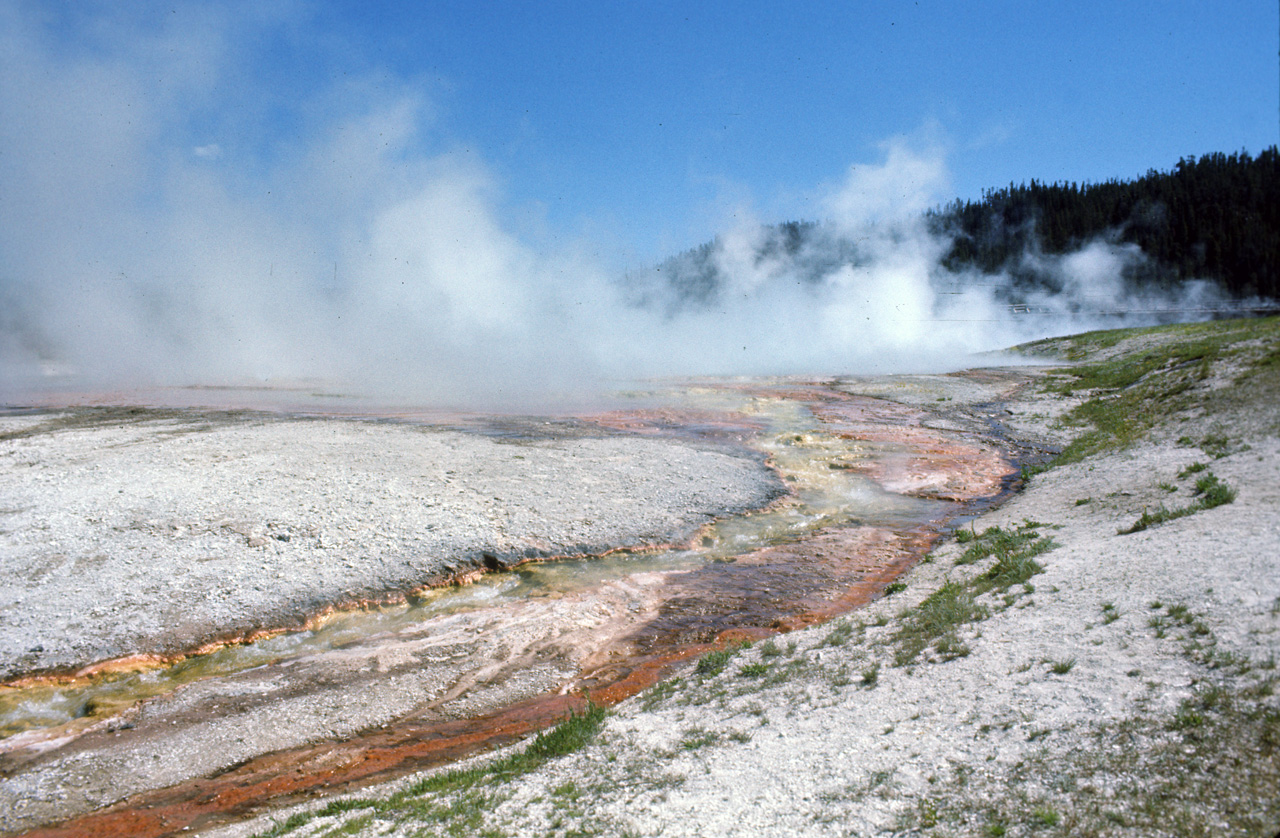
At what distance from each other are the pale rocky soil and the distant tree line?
6875 cm

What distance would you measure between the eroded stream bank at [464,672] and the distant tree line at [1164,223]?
67.0 meters

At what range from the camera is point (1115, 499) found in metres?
8.61

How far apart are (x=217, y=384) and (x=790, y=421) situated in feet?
70.1

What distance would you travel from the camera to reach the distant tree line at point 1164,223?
192 feet

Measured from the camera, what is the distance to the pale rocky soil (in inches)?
117

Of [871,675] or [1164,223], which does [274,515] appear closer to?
[871,675]

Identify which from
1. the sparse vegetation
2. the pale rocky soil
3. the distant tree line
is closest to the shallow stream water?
the pale rocky soil

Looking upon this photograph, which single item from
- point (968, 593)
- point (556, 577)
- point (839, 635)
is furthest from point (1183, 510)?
point (556, 577)

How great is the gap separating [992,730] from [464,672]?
4125 mm

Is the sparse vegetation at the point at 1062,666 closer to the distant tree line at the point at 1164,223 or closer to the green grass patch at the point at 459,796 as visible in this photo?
the green grass patch at the point at 459,796

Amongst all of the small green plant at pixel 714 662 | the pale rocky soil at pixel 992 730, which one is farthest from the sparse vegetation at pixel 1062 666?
the small green plant at pixel 714 662

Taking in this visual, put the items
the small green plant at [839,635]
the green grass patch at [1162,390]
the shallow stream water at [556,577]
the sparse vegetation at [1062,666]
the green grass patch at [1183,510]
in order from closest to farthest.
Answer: the sparse vegetation at [1062,666] → the shallow stream water at [556,577] → the small green plant at [839,635] → the green grass patch at [1183,510] → the green grass patch at [1162,390]

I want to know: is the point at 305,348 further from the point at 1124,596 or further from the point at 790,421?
the point at 1124,596

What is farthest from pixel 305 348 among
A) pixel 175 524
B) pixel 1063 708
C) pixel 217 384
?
pixel 1063 708
